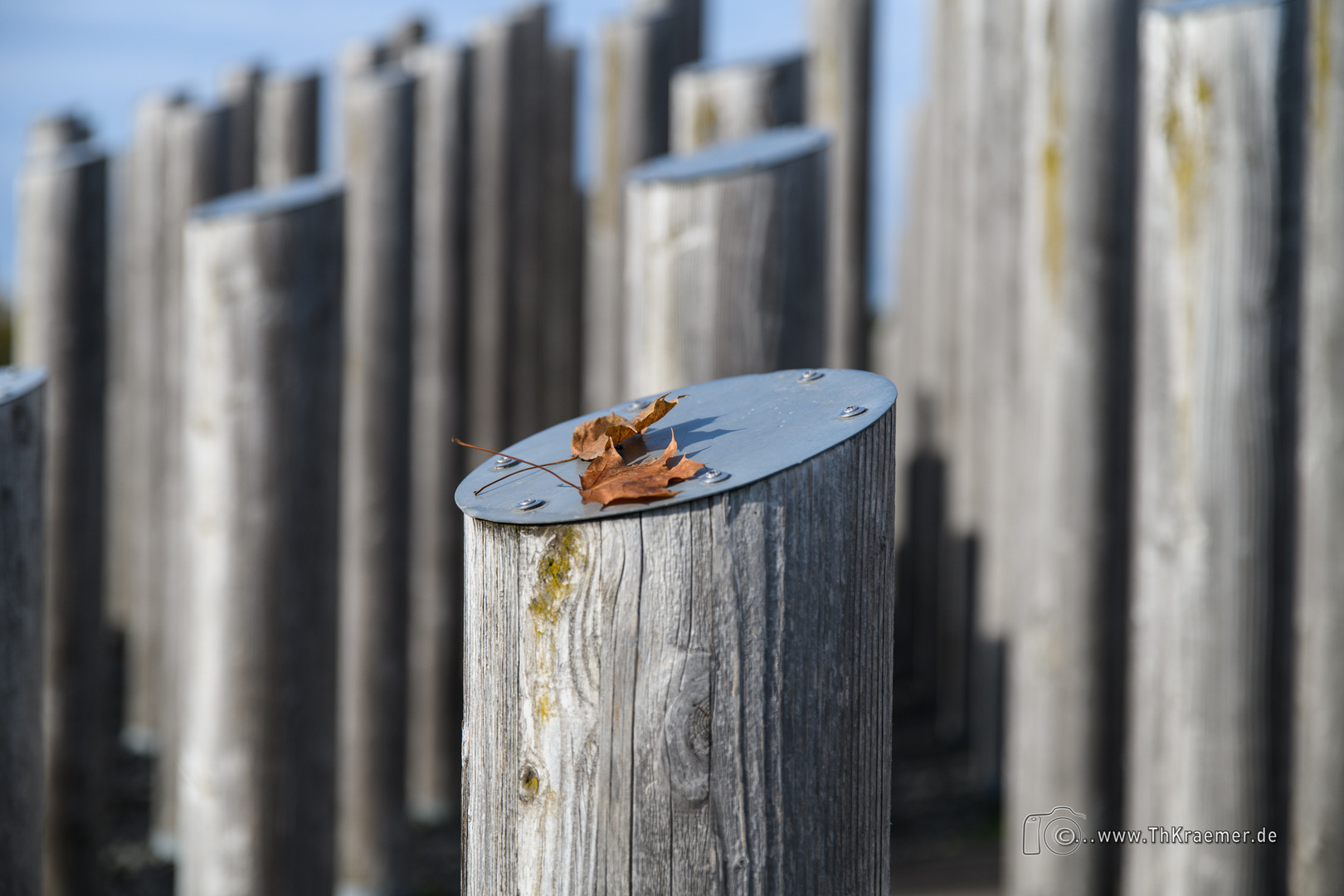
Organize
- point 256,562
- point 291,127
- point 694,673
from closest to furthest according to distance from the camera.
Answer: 1. point 694,673
2. point 256,562
3. point 291,127

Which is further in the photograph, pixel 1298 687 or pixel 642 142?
pixel 642 142

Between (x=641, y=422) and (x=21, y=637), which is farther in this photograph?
(x=21, y=637)

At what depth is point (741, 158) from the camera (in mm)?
2760

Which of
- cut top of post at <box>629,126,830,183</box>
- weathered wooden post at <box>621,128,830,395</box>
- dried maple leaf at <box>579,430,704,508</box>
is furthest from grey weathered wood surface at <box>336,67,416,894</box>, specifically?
dried maple leaf at <box>579,430,704,508</box>

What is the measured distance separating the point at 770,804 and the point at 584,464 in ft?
1.38

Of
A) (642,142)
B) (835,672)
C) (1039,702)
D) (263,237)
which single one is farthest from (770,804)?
(642,142)

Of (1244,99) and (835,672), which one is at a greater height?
(1244,99)

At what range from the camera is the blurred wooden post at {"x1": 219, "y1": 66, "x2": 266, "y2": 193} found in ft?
17.2

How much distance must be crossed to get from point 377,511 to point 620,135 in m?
1.87

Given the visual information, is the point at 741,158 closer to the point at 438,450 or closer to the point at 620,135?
the point at 620,135

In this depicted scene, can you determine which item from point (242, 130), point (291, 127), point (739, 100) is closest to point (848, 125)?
point (739, 100)

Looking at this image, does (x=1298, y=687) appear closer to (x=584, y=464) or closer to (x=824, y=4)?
(x=584, y=464)

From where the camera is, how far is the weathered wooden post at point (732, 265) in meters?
2.60

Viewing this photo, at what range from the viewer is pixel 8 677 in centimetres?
217
